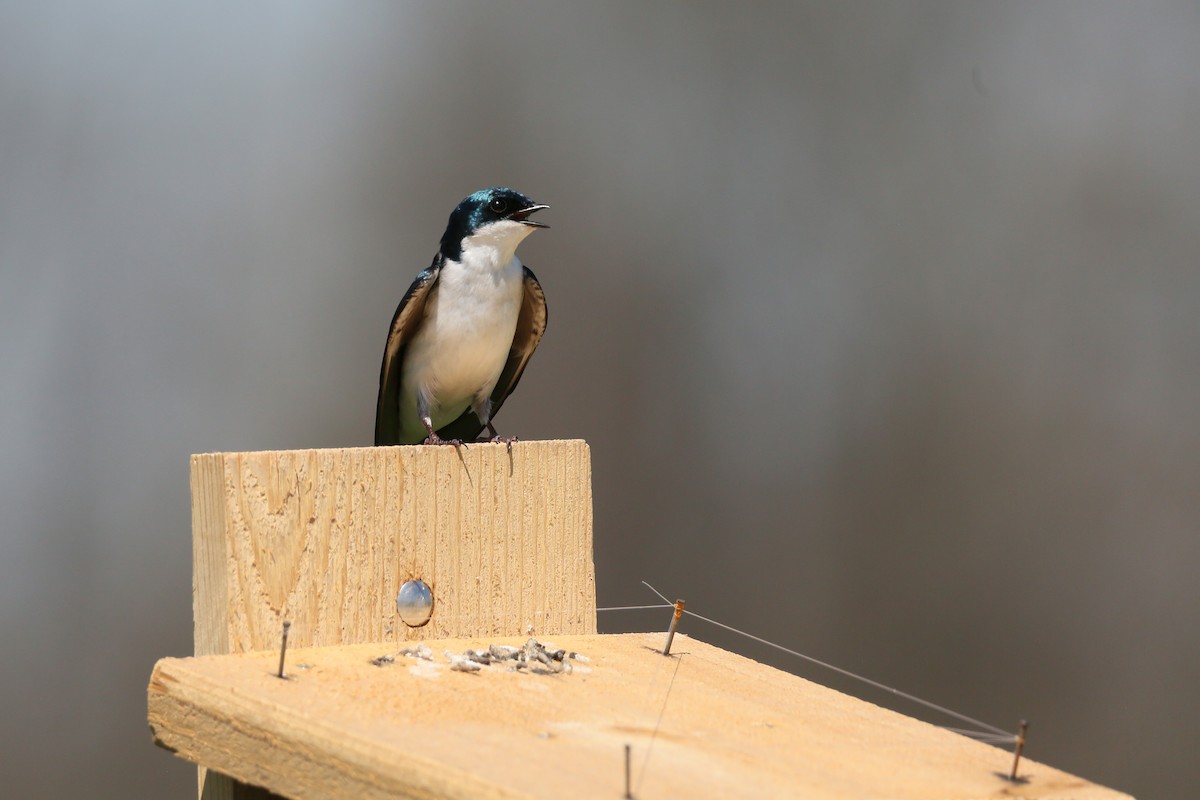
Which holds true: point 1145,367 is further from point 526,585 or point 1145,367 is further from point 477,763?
point 477,763

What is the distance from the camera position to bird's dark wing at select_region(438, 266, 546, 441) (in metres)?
2.87

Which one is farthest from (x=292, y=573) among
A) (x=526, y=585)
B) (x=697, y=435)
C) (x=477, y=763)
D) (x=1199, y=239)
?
(x=1199, y=239)

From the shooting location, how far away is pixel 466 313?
2717mm

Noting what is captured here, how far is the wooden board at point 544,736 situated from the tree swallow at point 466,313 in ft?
3.93

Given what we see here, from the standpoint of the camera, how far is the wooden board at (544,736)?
1.12 m

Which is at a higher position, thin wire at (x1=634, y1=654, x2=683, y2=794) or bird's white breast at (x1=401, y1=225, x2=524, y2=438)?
bird's white breast at (x1=401, y1=225, x2=524, y2=438)

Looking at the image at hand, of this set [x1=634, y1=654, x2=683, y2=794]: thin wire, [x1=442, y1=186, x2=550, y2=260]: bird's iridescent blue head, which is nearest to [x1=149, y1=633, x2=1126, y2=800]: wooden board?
[x1=634, y1=654, x2=683, y2=794]: thin wire

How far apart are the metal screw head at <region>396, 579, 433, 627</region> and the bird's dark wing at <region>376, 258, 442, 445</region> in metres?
1.11

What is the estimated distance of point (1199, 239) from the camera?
4055 mm

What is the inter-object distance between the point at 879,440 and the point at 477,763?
10.4 feet

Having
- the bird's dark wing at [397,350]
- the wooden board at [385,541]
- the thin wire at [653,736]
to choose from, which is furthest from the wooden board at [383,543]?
the bird's dark wing at [397,350]

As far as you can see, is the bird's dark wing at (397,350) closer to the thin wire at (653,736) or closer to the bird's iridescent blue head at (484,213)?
the bird's iridescent blue head at (484,213)

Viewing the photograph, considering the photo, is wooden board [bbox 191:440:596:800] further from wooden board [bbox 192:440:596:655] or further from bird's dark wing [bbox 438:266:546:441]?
bird's dark wing [bbox 438:266:546:441]

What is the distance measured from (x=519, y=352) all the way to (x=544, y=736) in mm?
1830
